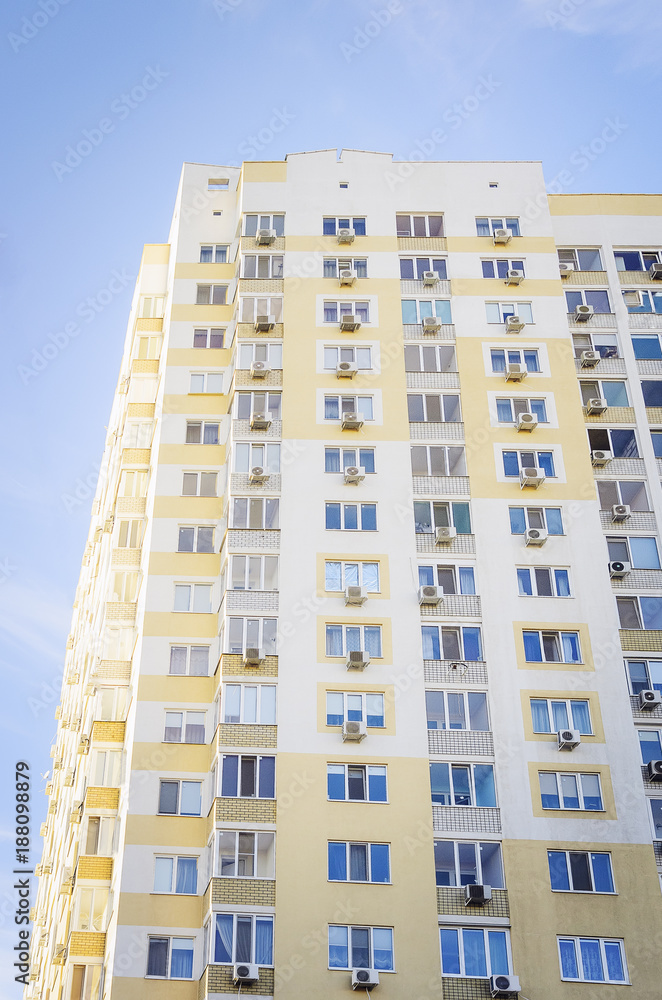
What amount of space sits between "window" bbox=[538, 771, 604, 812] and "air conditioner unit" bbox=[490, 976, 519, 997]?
16.8 feet

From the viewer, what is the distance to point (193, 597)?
3769cm

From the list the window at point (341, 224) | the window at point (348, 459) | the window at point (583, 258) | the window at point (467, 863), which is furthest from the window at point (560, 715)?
the window at point (341, 224)

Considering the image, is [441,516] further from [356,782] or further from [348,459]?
[356,782]

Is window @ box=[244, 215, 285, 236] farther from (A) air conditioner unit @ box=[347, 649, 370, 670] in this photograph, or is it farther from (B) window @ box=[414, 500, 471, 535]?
(A) air conditioner unit @ box=[347, 649, 370, 670]

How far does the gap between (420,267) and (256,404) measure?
909 centimetres

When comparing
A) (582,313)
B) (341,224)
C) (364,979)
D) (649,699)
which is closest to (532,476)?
(582,313)

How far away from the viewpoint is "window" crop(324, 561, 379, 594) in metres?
36.8

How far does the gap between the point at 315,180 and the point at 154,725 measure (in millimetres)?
23206

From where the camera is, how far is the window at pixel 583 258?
4494cm

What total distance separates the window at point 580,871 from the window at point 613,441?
48.4ft

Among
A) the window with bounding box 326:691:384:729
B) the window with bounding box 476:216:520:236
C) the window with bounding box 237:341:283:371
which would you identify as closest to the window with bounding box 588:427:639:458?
the window with bounding box 476:216:520:236

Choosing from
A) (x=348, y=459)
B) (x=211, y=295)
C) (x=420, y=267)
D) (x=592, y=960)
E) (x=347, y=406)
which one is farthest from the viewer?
(x=211, y=295)

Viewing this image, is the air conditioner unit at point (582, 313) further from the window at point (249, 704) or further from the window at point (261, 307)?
the window at point (249, 704)

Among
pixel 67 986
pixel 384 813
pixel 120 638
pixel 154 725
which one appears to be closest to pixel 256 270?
pixel 120 638
